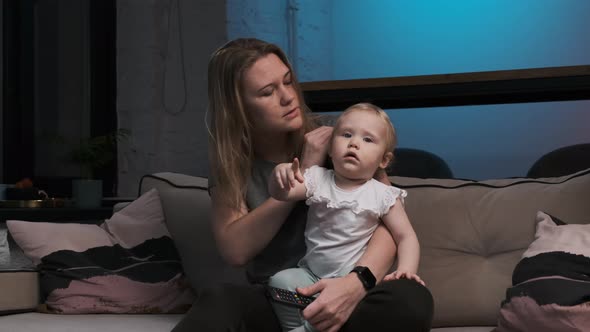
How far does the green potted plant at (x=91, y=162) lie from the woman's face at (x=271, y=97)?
1.83 meters

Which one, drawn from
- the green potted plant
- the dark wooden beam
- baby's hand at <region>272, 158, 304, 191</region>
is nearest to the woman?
baby's hand at <region>272, 158, 304, 191</region>

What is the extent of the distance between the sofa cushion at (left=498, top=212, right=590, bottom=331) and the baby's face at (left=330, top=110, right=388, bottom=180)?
0.41 metres

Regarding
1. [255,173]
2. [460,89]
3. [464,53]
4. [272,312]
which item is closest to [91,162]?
[460,89]

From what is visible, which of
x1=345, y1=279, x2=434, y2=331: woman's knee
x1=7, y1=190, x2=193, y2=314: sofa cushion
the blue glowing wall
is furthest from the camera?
the blue glowing wall

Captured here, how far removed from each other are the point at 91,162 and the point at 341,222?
214cm

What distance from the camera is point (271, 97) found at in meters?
1.94

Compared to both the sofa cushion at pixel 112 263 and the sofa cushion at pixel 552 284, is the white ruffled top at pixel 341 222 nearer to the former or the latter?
the sofa cushion at pixel 552 284

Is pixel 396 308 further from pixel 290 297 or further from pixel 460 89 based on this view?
pixel 460 89

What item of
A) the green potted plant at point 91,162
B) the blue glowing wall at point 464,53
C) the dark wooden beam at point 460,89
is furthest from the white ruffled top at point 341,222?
the blue glowing wall at point 464,53

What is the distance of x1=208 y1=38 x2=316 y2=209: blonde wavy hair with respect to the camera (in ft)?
6.43

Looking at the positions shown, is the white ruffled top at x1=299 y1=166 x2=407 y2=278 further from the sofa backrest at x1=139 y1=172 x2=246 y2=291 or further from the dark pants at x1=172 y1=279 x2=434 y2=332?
the sofa backrest at x1=139 y1=172 x2=246 y2=291

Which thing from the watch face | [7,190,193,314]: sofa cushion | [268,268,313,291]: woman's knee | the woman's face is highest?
the woman's face

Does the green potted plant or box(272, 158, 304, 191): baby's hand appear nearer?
box(272, 158, 304, 191): baby's hand

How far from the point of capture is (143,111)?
4.01m
